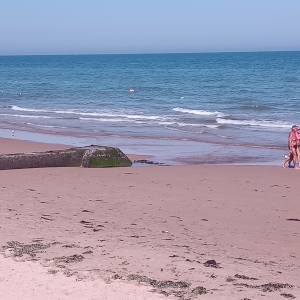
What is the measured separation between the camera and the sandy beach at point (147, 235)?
4.81 m

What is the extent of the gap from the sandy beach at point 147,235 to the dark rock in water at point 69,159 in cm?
50

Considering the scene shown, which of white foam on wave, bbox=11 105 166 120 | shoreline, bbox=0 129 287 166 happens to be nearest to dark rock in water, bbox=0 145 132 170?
shoreline, bbox=0 129 287 166

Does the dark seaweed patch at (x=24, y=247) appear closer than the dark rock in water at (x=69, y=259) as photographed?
No

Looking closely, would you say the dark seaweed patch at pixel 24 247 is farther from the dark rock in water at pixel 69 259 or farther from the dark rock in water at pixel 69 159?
the dark rock in water at pixel 69 159

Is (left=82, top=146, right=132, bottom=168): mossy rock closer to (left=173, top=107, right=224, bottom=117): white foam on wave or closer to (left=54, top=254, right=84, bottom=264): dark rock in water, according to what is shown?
(left=54, top=254, right=84, bottom=264): dark rock in water

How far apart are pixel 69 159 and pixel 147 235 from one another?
5.71m

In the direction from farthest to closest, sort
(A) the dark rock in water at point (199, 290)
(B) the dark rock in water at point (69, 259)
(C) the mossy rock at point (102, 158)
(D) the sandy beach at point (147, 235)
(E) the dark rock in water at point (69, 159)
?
(C) the mossy rock at point (102, 158)
(E) the dark rock in water at point (69, 159)
(B) the dark rock in water at point (69, 259)
(D) the sandy beach at point (147, 235)
(A) the dark rock in water at point (199, 290)

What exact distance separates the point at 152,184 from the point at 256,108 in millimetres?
21052

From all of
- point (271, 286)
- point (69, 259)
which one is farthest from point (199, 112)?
point (271, 286)

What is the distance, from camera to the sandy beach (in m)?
4.81

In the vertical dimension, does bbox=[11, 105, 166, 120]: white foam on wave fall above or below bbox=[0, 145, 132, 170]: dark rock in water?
below

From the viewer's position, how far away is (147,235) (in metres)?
6.67

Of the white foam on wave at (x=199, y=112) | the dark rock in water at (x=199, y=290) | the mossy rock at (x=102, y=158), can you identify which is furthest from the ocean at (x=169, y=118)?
the dark rock in water at (x=199, y=290)

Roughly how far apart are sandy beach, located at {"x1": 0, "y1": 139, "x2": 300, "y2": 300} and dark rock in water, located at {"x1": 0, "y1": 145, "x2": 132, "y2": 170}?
1.63 feet
